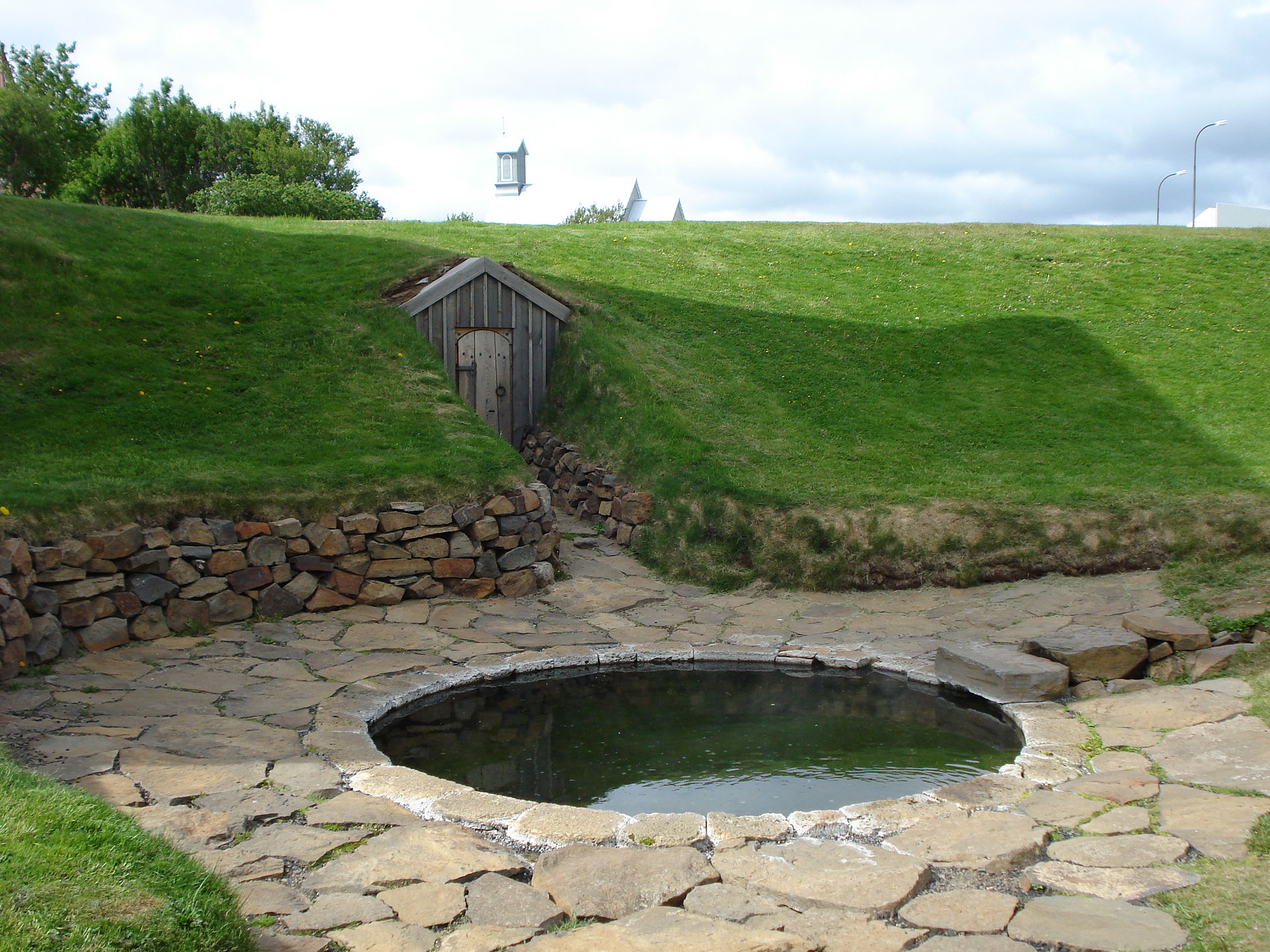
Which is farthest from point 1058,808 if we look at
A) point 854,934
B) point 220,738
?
point 220,738

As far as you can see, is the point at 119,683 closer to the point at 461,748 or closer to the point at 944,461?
the point at 461,748

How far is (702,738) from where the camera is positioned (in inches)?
236

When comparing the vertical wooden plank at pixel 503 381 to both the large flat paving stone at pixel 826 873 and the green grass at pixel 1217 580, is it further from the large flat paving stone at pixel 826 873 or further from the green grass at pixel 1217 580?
the large flat paving stone at pixel 826 873

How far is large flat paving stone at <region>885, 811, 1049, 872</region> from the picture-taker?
4.02 m

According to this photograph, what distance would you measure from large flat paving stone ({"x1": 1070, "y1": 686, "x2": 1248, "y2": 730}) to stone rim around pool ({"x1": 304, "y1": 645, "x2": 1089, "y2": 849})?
0.58 ft

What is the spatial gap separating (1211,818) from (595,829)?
2.75 m

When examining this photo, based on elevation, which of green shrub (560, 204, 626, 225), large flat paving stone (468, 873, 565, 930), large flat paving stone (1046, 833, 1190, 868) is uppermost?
green shrub (560, 204, 626, 225)

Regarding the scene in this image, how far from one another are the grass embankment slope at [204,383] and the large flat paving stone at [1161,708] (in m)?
5.51

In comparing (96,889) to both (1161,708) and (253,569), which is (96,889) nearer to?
(253,569)

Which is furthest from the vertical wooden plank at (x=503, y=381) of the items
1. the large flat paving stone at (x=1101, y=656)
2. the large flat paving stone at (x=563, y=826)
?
Answer: the large flat paving stone at (x=563, y=826)

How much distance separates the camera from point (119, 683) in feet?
20.8

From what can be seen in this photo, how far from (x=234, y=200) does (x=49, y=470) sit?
1826 cm

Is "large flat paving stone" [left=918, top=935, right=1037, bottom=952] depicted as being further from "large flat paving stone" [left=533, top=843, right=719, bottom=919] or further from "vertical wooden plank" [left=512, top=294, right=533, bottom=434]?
"vertical wooden plank" [left=512, top=294, right=533, bottom=434]

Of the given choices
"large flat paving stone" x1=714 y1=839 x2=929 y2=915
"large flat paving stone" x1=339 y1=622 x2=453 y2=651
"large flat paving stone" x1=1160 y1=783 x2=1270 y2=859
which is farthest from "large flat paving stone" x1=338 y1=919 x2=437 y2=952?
"large flat paving stone" x1=339 y1=622 x2=453 y2=651
